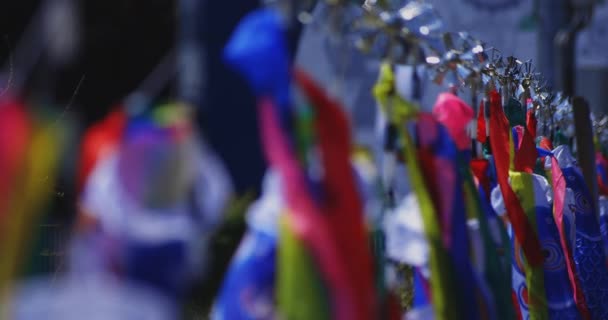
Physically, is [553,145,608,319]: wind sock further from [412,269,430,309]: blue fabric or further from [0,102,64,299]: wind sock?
[0,102,64,299]: wind sock

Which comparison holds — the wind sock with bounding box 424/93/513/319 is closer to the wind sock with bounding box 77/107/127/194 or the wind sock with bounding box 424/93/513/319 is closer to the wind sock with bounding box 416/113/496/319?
the wind sock with bounding box 416/113/496/319

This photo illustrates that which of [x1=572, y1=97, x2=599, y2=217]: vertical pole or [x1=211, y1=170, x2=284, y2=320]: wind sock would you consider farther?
[x1=572, y1=97, x2=599, y2=217]: vertical pole

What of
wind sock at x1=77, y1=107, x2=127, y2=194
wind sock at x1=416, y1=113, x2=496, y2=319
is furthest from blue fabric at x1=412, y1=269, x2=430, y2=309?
wind sock at x1=77, y1=107, x2=127, y2=194

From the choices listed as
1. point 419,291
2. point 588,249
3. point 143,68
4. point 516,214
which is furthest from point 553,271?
point 143,68

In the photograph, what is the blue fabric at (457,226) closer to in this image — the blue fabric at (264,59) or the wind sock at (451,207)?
the wind sock at (451,207)

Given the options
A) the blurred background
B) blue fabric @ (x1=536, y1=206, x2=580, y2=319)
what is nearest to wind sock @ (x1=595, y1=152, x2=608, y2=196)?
blue fabric @ (x1=536, y1=206, x2=580, y2=319)

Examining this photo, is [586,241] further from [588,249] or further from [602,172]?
[602,172]

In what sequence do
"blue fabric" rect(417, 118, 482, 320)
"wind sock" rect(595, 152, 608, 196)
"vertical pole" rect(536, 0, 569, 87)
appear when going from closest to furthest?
"blue fabric" rect(417, 118, 482, 320) → "vertical pole" rect(536, 0, 569, 87) → "wind sock" rect(595, 152, 608, 196)

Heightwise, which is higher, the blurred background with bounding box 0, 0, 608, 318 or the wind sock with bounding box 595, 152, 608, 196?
the blurred background with bounding box 0, 0, 608, 318

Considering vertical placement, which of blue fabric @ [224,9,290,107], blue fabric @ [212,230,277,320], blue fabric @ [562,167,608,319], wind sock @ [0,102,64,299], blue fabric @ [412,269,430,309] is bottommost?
blue fabric @ [562,167,608,319]

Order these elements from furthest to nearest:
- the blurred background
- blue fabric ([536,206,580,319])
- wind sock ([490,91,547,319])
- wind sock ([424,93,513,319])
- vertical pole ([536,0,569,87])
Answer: vertical pole ([536,0,569,87]), blue fabric ([536,206,580,319]), wind sock ([490,91,547,319]), wind sock ([424,93,513,319]), the blurred background

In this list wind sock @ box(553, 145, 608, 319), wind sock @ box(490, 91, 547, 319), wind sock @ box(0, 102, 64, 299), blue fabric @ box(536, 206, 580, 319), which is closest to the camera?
wind sock @ box(0, 102, 64, 299)

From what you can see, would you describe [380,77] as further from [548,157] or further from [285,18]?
[548,157]

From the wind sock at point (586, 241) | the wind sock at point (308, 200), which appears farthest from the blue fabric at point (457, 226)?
the wind sock at point (586, 241)
